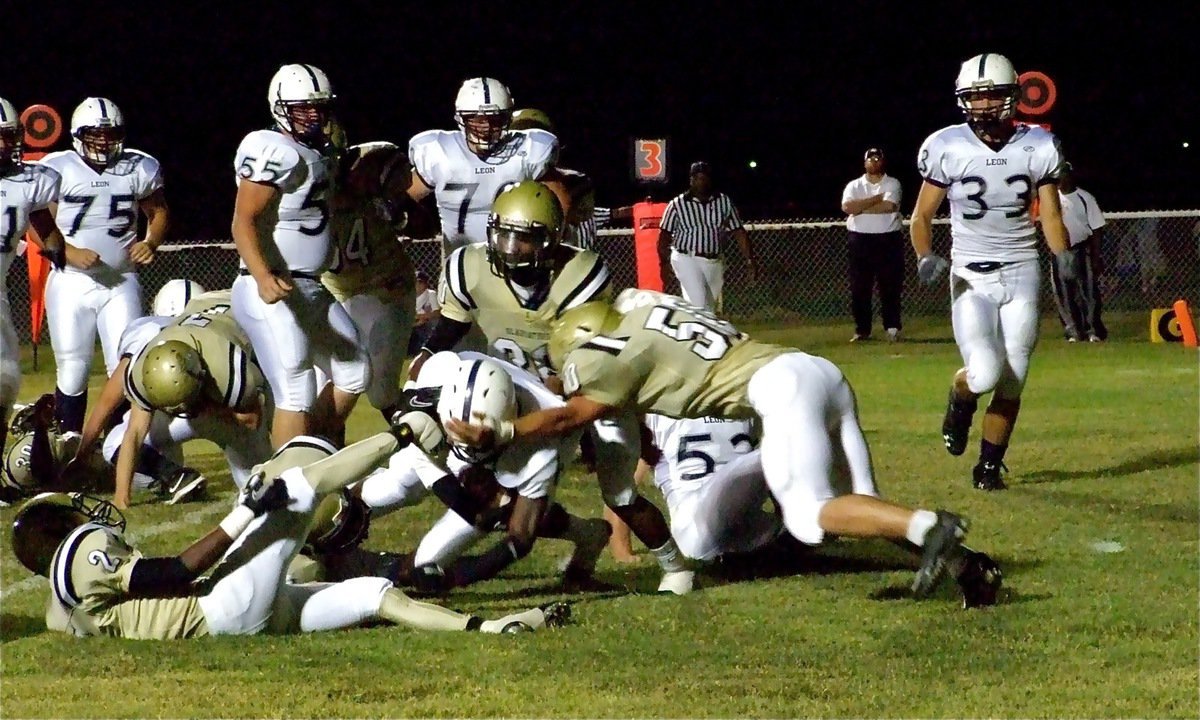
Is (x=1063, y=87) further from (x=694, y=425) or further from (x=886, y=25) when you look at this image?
(x=694, y=425)

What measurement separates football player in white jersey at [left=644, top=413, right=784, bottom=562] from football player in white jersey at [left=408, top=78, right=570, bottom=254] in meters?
1.85

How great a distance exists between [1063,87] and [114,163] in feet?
73.1

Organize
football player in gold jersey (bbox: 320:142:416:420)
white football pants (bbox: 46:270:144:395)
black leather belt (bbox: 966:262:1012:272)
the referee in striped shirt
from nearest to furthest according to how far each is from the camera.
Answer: football player in gold jersey (bbox: 320:142:416:420), black leather belt (bbox: 966:262:1012:272), white football pants (bbox: 46:270:144:395), the referee in striped shirt

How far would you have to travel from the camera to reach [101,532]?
4.51 metres

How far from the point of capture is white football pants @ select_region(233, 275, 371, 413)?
627 cm

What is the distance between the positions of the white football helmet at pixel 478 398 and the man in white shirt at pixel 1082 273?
10.2 meters

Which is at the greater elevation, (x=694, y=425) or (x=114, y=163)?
(x=114, y=163)

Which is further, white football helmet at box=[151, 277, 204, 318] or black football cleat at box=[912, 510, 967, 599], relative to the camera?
white football helmet at box=[151, 277, 204, 318]

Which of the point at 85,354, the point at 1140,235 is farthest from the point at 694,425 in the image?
the point at 1140,235

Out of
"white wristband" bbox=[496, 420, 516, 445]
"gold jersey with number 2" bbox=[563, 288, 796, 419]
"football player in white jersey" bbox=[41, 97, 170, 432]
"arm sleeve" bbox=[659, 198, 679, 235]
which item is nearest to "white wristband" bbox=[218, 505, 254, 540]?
"white wristband" bbox=[496, 420, 516, 445]

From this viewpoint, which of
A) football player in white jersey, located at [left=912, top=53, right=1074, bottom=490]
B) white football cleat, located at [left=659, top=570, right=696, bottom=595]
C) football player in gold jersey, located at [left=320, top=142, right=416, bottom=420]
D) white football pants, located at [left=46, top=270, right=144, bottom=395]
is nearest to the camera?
white football cleat, located at [left=659, top=570, right=696, bottom=595]

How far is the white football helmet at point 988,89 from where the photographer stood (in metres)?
7.20

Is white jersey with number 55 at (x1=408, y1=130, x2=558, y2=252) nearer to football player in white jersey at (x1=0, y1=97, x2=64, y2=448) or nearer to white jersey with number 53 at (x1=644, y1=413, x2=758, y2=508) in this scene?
football player in white jersey at (x1=0, y1=97, x2=64, y2=448)

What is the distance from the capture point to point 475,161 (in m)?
7.24
